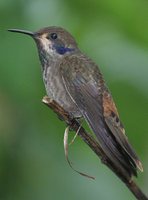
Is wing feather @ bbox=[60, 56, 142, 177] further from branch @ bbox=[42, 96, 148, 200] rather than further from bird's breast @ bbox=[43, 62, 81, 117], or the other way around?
branch @ bbox=[42, 96, 148, 200]

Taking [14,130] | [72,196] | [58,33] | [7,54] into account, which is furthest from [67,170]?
[58,33]

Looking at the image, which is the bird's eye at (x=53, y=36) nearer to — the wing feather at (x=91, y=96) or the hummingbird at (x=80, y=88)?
the hummingbird at (x=80, y=88)

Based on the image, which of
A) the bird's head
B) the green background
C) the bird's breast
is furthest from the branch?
the bird's head

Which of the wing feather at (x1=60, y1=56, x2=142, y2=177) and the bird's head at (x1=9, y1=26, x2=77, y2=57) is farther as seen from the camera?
the bird's head at (x1=9, y1=26, x2=77, y2=57)

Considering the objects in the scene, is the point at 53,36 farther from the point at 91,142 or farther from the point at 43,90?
the point at 91,142

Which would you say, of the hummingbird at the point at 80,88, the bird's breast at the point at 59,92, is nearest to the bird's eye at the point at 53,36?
the hummingbird at the point at 80,88

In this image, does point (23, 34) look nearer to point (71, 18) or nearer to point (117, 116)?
point (71, 18)
